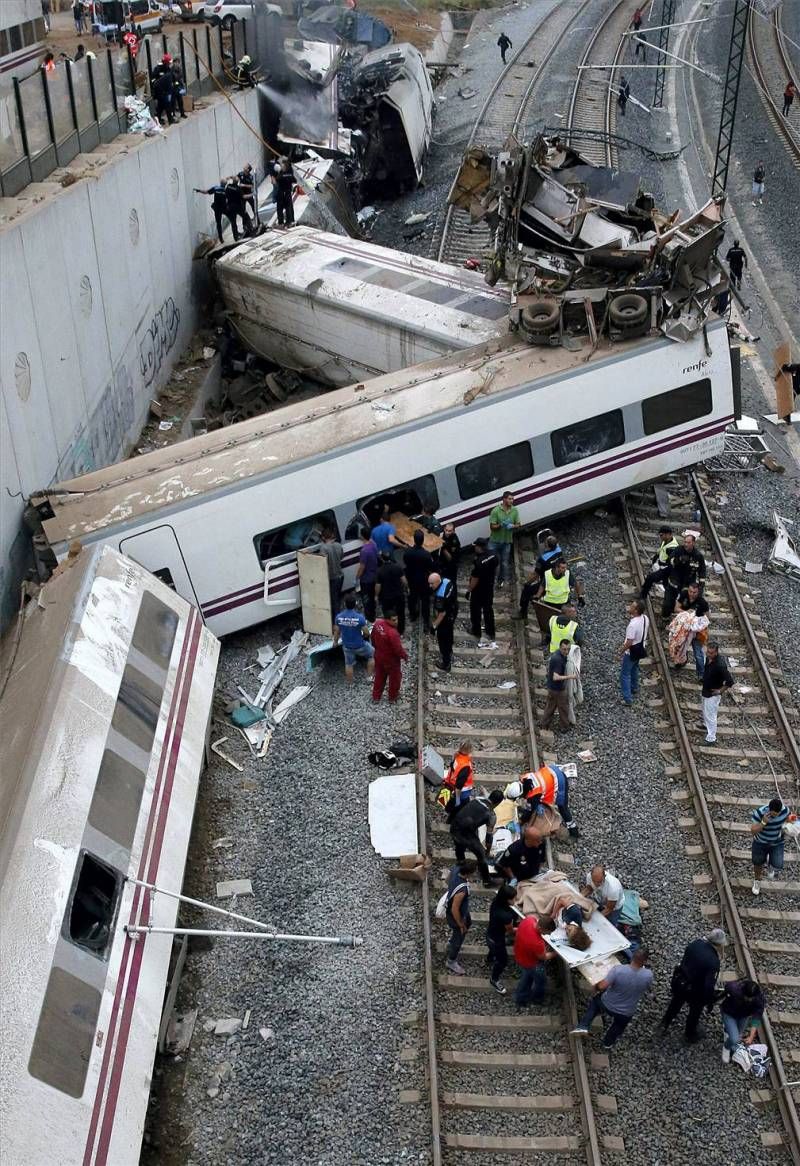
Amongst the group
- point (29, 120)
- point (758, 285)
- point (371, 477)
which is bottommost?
point (758, 285)

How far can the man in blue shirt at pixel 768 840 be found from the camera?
1012 centimetres

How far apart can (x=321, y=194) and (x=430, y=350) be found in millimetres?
10311

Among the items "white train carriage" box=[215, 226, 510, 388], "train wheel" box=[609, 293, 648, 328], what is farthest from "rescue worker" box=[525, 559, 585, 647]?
"white train carriage" box=[215, 226, 510, 388]

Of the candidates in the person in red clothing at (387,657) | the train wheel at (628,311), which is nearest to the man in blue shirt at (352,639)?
the person in red clothing at (387,657)

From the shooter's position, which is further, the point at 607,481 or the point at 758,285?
the point at 758,285

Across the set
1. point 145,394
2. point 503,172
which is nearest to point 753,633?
point 503,172

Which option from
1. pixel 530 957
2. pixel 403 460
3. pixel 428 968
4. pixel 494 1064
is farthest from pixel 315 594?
pixel 494 1064

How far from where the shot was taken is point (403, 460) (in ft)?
44.8

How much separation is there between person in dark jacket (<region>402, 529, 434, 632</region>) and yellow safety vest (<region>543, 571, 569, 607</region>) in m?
1.39

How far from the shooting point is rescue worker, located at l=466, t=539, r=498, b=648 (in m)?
12.9

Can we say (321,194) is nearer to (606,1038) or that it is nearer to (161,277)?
(161,277)

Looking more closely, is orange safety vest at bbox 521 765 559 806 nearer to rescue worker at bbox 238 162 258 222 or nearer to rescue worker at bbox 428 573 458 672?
rescue worker at bbox 428 573 458 672

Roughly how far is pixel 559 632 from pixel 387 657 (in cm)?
190

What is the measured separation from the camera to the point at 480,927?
9891mm
